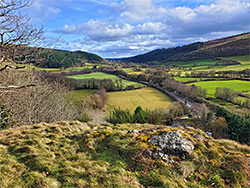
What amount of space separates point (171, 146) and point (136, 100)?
56.6 meters

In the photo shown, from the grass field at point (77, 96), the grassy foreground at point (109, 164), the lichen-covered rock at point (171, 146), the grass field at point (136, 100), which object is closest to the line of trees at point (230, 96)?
the grass field at point (136, 100)

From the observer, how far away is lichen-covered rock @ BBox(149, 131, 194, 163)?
23.0ft

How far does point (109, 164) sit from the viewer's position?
257 inches

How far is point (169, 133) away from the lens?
8.14 metres

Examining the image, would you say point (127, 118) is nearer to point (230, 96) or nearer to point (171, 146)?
point (171, 146)

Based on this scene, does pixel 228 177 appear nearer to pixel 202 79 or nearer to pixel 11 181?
pixel 11 181

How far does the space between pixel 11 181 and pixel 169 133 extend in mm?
7093

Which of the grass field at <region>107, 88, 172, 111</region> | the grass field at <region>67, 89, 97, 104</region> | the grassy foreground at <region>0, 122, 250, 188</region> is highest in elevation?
the grassy foreground at <region>0, 122, 250, 188</region>

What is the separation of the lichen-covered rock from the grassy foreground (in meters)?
0.29

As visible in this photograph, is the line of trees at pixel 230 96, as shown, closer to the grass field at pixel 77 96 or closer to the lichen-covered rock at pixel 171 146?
the grass field at pixel 77 96

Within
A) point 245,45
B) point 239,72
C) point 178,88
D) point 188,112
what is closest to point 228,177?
point 188,112

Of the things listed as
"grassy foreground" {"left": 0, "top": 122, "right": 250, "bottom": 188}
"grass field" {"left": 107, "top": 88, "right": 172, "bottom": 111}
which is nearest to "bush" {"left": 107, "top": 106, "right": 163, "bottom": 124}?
"grassy foreground" {"left": 0, "top": 122, "right": 250, "bottom": 188}

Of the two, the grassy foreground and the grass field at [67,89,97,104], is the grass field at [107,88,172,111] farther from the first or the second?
the grassy foreground

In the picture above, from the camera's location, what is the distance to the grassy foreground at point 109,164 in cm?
554
